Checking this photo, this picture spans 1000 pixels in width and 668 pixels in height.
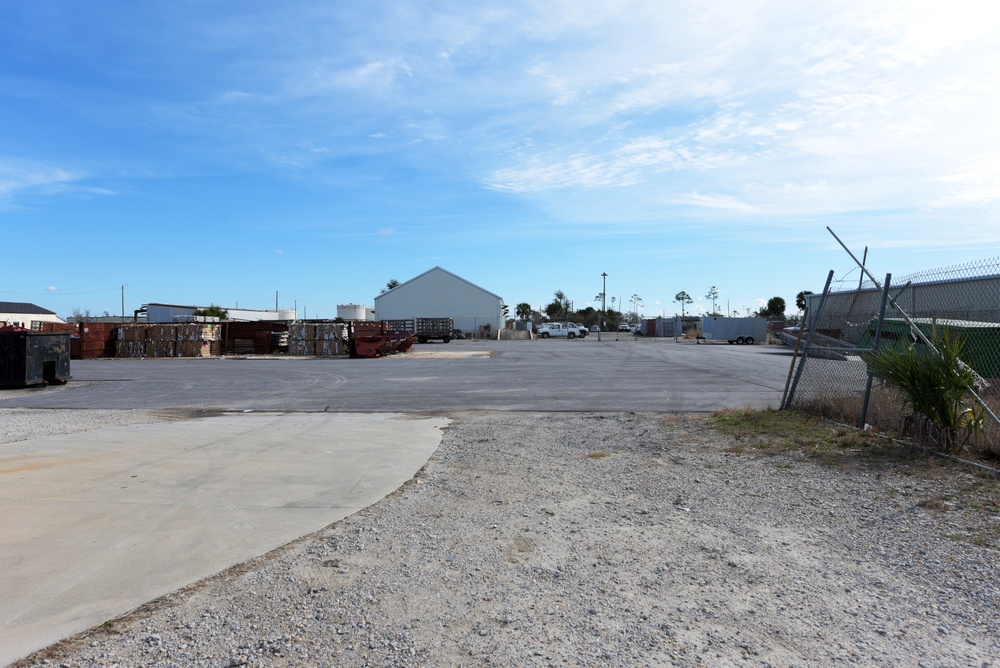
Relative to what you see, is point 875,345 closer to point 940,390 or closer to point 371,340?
point 940,390

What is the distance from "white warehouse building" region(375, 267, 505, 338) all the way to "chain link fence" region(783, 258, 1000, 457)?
72570 mm

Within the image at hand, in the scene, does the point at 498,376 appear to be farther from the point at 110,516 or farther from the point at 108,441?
the point at 110,516

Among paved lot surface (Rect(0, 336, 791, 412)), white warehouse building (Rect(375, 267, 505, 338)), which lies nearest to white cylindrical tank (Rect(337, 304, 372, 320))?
white warehouse building (Rect(375, 267, 505, 338))

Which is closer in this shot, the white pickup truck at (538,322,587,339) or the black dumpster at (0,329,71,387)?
the black dumpster at (0,329,71,387)

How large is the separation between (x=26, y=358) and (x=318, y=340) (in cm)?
1915

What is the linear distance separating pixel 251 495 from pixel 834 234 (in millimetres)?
8891

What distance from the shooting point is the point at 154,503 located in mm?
6570

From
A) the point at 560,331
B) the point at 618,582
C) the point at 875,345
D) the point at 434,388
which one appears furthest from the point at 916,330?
the point at 560,331

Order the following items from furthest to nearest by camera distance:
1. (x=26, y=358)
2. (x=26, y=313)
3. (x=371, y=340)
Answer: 1. (x=26, y=313)
2. (x=371, y=340)
3. (x=26, y=358)

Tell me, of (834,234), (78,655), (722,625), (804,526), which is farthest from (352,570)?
(834,234)

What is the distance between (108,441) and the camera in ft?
32.5

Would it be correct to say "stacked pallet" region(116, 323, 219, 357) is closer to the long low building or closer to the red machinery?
the red machinery

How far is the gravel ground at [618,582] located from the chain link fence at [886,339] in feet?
5.79

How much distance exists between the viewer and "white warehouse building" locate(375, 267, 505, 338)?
84.2m
